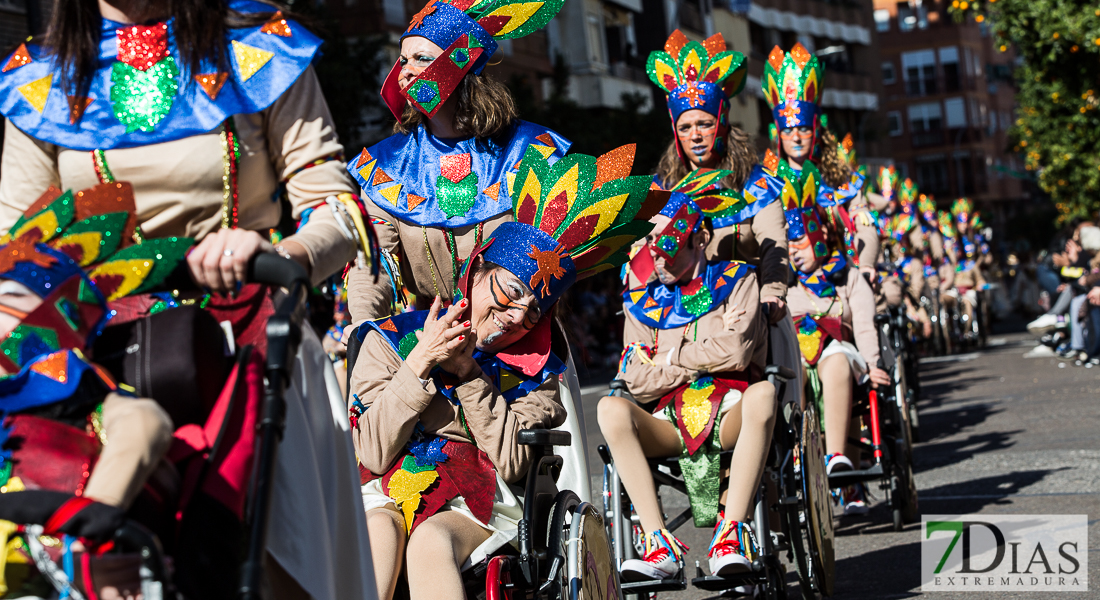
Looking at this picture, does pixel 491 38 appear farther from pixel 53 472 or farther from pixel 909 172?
pixel 909 172

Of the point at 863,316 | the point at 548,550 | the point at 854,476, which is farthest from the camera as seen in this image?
the point at 863,316

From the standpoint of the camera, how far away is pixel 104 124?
8.45ft

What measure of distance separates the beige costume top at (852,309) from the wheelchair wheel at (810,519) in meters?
2.02

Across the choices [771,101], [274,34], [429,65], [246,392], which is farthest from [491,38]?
[771,101]

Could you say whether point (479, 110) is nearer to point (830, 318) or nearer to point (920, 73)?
point (830, 318)

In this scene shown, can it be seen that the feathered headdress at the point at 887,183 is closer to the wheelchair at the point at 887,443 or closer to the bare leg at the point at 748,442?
the wheelchair at the point at 887,443

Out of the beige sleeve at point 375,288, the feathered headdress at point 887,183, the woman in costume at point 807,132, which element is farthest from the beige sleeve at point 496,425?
the feathered headdress at point 887,183

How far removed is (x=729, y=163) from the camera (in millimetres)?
6172

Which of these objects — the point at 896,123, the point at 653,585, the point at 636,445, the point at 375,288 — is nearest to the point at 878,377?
the point at 636,445

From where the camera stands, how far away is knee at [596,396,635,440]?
4.91 meters

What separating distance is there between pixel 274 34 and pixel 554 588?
1.48 metres

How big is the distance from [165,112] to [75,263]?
57 centimetres

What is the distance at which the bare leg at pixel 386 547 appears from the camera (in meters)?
3.28

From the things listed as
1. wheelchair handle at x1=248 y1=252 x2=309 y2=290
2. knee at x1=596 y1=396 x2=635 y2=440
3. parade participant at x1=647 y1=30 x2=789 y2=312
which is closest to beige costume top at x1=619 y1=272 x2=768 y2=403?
knee at x1=596 y1=396 x2=635 y2=440
